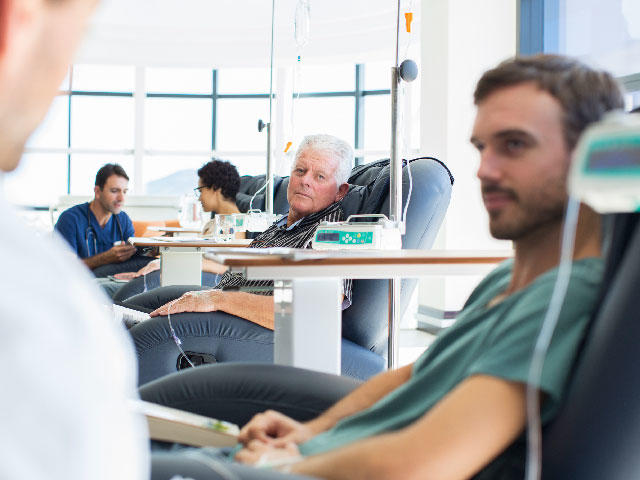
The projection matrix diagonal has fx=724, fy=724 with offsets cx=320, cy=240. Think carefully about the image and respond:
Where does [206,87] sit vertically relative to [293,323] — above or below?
above

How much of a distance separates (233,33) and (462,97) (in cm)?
401

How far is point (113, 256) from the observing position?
424cm

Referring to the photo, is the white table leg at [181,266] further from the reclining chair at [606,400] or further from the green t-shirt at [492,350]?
the reclining chair at [606,400]

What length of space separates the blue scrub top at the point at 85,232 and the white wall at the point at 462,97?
2.25 m

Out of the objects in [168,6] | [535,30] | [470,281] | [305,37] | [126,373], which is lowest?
[470,281]

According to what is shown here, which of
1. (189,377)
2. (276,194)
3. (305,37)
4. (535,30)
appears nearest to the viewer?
(189,377)

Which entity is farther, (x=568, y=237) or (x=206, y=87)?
(x=206, y=87)

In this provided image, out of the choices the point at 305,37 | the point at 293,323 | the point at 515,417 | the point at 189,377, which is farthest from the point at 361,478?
the point at 305,37

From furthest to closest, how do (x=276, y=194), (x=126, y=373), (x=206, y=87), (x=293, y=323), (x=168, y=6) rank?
(x=206, y=87), (x=168, y=6), (x=276, y=194), (x=293, y=323), (x=126, y=373)

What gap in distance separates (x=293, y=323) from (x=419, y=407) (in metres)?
0.58

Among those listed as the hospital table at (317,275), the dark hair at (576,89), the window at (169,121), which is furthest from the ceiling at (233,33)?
the dark hair at (576,89)

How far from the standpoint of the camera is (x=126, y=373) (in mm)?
362

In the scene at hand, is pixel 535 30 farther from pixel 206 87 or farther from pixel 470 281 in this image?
pixel 206 87

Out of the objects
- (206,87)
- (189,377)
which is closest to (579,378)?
(189,377)
